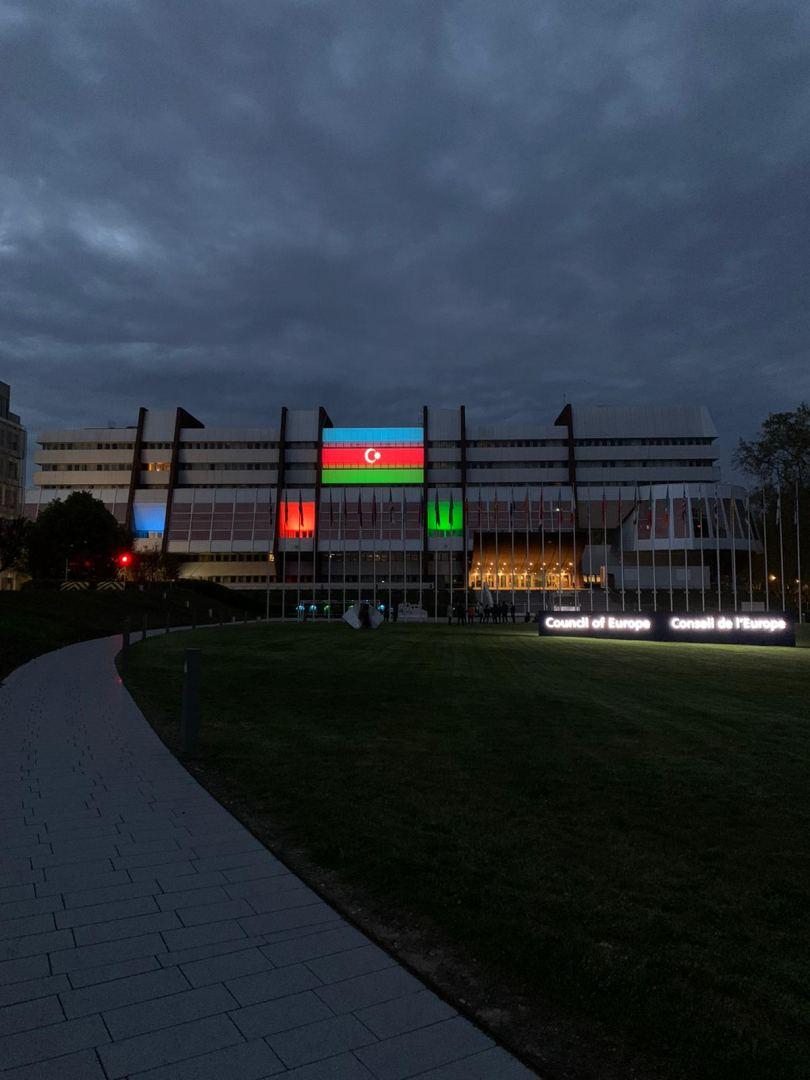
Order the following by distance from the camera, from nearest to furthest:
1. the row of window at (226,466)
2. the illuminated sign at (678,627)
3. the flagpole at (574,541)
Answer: the illuminated sign at (678,627), the flagpole at (574,541), the row of window at (226,466)

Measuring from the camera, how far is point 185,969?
11.8 feet

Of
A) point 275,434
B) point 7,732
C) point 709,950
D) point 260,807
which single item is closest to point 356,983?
point 709,950

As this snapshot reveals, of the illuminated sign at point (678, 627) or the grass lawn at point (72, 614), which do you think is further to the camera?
the illuminated sign at point (678, 627)

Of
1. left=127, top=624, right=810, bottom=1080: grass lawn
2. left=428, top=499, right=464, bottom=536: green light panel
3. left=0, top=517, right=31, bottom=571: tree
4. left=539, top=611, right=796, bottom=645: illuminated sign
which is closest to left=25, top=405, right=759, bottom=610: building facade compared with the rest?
left=428, top=499, right=464, bottom=536: green light panel

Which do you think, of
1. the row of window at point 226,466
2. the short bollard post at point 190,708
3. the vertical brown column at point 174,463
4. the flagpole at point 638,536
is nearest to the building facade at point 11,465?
the vertical brown column at point 174,463

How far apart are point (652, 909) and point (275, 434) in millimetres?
89180

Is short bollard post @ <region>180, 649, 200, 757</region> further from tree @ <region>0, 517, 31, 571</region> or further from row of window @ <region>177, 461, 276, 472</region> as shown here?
row of window @ <region>177, 461, 276, 472</region>

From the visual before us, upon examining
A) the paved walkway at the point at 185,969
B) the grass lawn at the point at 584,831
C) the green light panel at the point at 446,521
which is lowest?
the paved walkway at the point at 185,969

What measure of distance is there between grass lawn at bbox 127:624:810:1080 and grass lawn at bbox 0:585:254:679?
12211 millimetres

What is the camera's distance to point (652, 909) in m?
4.35

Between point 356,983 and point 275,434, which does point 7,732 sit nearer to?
point 356,983

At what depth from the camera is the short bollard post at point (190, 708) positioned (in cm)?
864

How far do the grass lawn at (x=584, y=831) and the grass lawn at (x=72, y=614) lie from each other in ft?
40.1

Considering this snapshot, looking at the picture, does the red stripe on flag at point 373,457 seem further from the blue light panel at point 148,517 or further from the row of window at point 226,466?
the blue light panel at point 148,517
